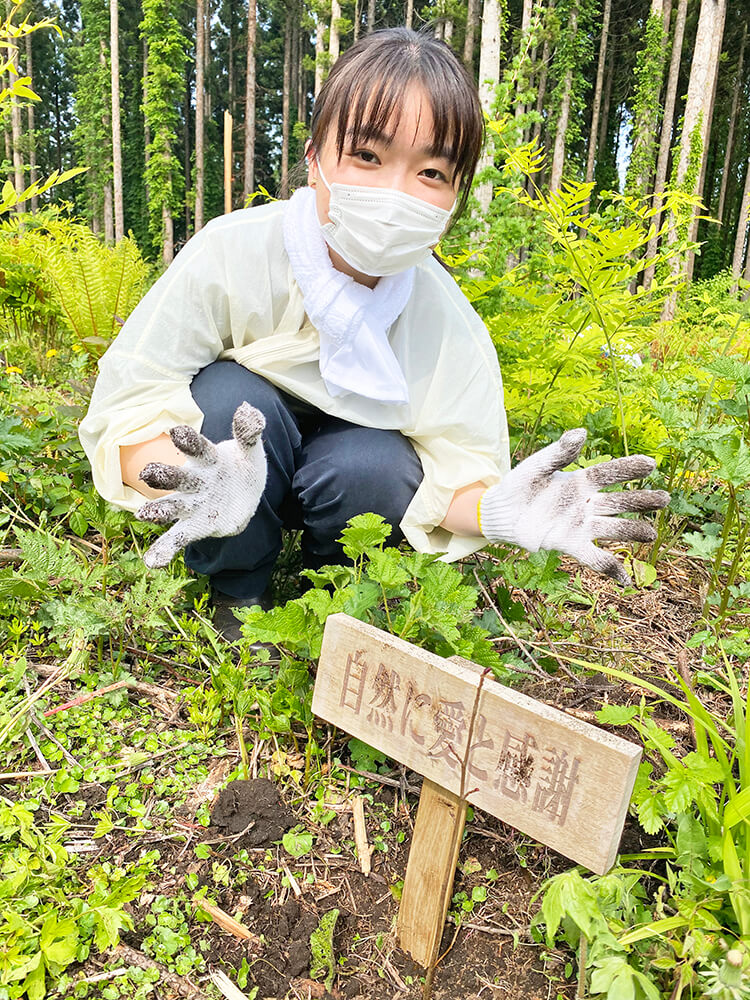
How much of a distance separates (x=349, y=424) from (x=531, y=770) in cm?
108

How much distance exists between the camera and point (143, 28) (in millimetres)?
19828

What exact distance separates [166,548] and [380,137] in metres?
0.97

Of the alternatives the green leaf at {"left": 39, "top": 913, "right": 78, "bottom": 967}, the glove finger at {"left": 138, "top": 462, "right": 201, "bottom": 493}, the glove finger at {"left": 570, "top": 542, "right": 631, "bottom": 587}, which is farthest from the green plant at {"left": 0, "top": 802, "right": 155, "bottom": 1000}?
the glove finger at {"left": 570, "top": 542, "right": 631, "bottom": 587}

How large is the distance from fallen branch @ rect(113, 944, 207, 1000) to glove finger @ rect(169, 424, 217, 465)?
2.75 feet

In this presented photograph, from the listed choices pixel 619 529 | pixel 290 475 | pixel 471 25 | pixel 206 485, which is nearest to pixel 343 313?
pixel 290 475

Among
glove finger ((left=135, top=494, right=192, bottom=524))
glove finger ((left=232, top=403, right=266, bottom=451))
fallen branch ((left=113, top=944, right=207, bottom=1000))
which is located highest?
glove finger ((left=232, top=403, right=266, bottom=451))

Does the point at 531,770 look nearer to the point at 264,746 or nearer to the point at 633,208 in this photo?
the point at 264,746

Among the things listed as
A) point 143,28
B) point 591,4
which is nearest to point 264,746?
point 591,4

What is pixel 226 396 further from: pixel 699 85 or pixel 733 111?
pixel 733 111

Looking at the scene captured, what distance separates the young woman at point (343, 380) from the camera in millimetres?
1413

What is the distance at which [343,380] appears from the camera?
5.40 feet

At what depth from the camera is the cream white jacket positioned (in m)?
1.55

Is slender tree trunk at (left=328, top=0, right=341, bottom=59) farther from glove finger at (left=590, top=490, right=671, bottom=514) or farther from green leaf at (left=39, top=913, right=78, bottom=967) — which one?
green leaf at (left=39, top=913, right=78, bottom=967)

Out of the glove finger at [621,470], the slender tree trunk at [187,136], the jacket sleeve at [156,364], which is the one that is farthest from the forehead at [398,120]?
the slender tree trunk at [187,136]
